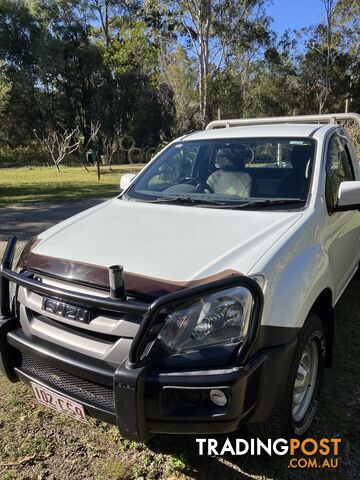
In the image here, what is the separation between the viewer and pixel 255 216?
2.73m

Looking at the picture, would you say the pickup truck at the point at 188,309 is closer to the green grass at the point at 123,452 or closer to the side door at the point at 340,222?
the side door at the point at 340,222

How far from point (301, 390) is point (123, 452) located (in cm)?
111

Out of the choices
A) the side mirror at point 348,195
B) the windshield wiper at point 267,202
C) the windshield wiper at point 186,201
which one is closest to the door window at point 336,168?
the side mirror at point 348,195

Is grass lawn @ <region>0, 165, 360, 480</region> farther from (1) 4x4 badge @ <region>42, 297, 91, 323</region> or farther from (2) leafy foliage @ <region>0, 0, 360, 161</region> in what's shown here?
(2) leafy foliage @ <region>0, 0, 360, 161</region>

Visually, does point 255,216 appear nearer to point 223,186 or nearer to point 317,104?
point 223,186

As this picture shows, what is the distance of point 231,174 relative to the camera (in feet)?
11.2

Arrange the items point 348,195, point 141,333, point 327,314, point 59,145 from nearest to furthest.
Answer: point 141,333, point 327,314, point 348,195, point 59,145

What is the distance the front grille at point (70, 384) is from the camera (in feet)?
6.69

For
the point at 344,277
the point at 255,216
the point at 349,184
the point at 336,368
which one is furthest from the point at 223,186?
the point at 336,368

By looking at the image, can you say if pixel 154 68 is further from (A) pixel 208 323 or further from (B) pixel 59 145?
(A) pixel 208 323

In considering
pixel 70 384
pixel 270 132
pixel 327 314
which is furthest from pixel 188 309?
pixel 270 132

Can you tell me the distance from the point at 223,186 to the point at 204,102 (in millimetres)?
23486

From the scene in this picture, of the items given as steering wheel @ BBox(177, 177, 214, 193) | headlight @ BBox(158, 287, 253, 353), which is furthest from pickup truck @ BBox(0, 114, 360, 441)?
steering wheel @ BBox(177, 177, 214, 193)

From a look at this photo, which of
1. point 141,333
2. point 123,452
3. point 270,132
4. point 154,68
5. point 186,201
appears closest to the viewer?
point 141,333
